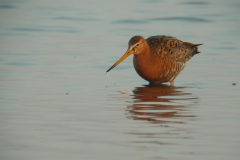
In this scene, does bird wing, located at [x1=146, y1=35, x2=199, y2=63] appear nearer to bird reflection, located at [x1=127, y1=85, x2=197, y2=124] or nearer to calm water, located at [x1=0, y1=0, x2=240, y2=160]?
calm water, located at [x1=0, y1=0, x2=240, y2=160]

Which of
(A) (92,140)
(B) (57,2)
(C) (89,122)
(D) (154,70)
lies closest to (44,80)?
(D) (154,70)

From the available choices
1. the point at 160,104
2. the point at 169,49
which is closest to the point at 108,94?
the point at 160,104

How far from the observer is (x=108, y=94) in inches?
340

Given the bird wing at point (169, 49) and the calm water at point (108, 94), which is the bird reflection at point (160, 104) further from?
the bird wing at point (169, 49)

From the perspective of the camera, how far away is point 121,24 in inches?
654

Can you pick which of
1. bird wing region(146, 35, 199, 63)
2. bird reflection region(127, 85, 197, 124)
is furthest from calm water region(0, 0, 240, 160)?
bird wing region(146, 35, 199, 63)

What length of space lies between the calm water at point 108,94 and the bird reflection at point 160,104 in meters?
0.02

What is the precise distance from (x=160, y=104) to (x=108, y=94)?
1097 millimetres

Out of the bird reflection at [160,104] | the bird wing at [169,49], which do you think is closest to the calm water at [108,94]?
the bird reflection at [160,104]

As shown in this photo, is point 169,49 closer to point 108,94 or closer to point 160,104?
point 108,94

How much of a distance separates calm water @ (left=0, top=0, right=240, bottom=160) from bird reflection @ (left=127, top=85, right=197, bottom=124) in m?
0.02

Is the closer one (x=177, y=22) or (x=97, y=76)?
(x=97, y=76)

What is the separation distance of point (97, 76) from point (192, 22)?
26.1 feet

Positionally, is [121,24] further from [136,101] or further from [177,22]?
[136,101]
